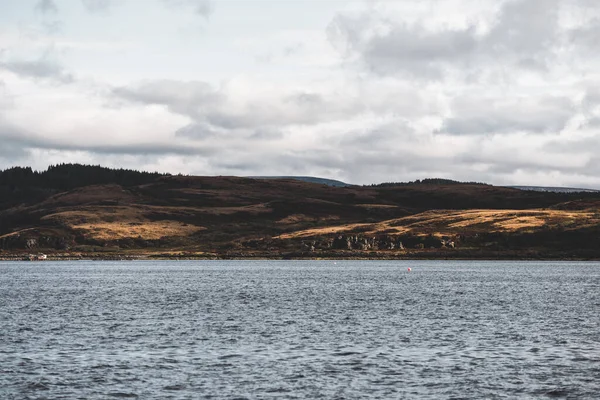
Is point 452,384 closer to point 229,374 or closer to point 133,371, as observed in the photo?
point 229,374

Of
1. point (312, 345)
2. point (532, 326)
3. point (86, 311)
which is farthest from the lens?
point (86, 311)

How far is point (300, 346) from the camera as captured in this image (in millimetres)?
65688

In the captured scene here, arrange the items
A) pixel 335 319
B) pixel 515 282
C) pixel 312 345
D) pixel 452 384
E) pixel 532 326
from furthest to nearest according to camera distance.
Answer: pixel 515 282 < pixel 335 319 < pixel 532 326 < pixel 312 345 < pixel 452 384

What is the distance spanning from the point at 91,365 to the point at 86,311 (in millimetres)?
42805

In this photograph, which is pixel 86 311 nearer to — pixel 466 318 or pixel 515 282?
pixel 466 318

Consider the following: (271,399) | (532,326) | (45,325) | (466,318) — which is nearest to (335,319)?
Result: (466,318)

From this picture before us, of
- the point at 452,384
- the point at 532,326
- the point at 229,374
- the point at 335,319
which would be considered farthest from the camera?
the point at 335,319

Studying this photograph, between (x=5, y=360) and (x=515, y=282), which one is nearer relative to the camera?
(x=5, y=360)

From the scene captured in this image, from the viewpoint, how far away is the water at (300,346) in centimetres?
4875

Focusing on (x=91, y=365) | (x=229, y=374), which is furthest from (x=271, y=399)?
(x=91, y=365)

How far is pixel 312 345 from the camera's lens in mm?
66312

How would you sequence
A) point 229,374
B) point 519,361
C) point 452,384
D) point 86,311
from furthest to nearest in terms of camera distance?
point 86,311 → point 519,361 → point 229,374 → point 452,384

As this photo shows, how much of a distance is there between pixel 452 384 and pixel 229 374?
1420 cm

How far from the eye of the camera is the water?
48.8 meters
